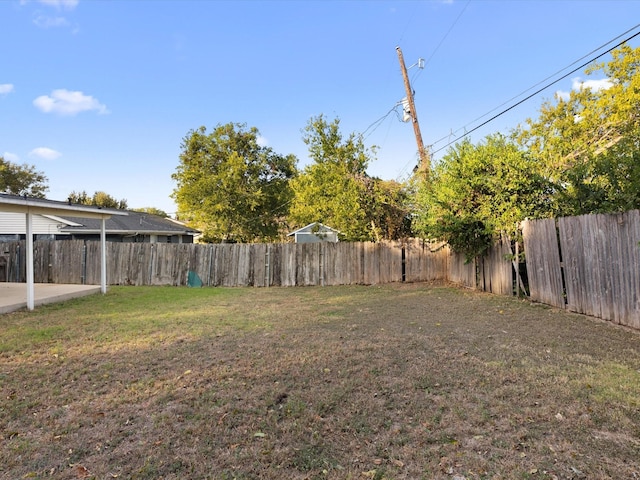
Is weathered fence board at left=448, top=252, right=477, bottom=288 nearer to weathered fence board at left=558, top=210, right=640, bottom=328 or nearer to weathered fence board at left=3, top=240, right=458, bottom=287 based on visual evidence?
weathered fence board at left=3, top=240, right=458, bottom=287

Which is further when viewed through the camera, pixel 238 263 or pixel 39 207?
pixel 238 263

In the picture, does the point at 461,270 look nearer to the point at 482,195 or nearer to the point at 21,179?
the point at 482,195

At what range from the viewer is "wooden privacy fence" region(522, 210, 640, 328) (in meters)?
5.16

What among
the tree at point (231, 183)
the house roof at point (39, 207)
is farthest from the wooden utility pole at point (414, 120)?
the tree at point (231, 183)

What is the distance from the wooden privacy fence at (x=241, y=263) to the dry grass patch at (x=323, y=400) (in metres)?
6.52

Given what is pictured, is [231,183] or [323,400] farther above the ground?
[231,183]

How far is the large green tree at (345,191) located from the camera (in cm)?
1218

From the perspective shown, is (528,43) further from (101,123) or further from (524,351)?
(101,123)

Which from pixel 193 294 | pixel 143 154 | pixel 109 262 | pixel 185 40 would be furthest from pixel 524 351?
pixel 143 154

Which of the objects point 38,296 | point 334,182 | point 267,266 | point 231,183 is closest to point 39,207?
point 38,296

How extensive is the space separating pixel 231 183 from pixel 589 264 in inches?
690

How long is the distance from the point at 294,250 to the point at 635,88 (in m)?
14.6

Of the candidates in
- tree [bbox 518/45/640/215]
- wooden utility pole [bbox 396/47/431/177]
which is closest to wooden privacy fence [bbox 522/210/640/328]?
tree [bbox 518/45/640/215]

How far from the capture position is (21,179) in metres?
28.3
